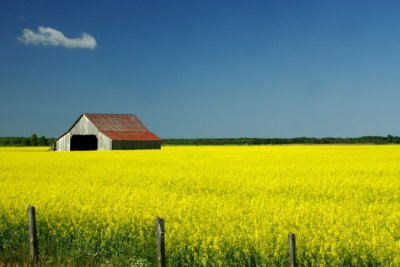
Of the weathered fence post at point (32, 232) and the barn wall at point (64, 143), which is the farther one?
the barn wall at point (64, 143)

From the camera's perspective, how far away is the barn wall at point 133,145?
60406 mm

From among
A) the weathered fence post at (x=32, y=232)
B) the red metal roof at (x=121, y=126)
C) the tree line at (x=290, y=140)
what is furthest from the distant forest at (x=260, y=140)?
the weathered fence post at (x=32, y=232)

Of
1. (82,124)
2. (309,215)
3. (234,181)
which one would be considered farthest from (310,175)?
(82,124)

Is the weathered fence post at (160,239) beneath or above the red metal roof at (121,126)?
beneath

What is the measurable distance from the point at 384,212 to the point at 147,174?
13416 mm

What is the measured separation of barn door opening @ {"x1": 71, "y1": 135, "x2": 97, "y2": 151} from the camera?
63.0 metres

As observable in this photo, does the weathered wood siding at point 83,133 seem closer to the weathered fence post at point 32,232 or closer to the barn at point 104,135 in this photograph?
the barn at point 104,135

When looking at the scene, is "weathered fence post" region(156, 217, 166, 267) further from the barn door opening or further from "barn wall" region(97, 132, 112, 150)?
the barn door opening

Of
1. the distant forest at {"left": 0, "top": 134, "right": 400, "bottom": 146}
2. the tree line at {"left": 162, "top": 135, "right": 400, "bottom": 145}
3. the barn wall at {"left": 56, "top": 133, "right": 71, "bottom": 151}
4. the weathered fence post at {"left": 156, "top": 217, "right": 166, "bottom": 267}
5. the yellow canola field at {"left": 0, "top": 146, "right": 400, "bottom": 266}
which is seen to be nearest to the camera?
the weathered fence post at {"left": 156, "top": 217, "right": 166, "bottom": 267}

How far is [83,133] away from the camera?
62.5m

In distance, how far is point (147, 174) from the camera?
23938mm

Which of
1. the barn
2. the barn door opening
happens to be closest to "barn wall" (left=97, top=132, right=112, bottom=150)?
the barn

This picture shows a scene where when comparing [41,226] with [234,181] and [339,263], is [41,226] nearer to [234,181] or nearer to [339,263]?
[339,263]

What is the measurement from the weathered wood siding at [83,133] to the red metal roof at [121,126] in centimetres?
50
